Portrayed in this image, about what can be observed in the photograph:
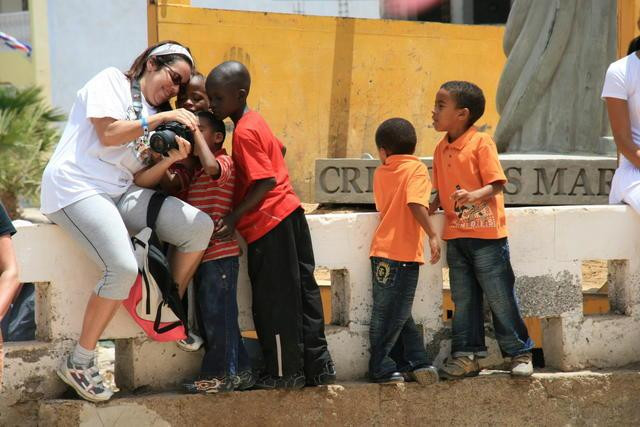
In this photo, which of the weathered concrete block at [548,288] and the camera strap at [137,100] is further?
the weathered concrete block at [548,288]

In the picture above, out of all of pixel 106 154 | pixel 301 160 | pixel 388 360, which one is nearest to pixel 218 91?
pixel 106 154

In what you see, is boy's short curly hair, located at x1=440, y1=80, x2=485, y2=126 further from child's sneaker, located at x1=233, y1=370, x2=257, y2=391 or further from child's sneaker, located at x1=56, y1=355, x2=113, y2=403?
child's sneaker, located at x1=56, y1=355, x2=113, y2=403

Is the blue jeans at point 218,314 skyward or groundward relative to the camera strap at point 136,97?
groundward

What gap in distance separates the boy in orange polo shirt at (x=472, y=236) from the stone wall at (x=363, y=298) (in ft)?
0.50

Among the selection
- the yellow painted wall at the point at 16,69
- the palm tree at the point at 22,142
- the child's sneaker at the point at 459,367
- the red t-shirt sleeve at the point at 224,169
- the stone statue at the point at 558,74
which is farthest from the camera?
the yellow painted wall at the point at 16,69

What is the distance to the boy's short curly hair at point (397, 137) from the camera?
503 centimetres

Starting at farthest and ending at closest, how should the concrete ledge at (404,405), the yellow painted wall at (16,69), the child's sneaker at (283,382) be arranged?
the yellow painted wall at (16,69), the child's sneaker at (283,382), the concrete ledge at (404,405)

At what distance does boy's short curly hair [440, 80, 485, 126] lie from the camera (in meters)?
5.10

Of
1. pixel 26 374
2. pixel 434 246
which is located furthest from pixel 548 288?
pixel 26 374

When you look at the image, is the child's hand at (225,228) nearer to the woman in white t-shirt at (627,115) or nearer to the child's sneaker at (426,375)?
the child's sneaker at (426,375)

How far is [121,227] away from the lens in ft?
14.6

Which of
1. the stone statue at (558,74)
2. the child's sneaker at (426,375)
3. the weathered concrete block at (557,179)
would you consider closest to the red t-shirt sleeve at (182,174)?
the child's sneaker at (426,375)

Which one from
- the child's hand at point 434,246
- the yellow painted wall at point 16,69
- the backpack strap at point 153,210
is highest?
the yellow painted wall at point 16,69

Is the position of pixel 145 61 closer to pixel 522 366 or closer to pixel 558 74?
pixel 522 366
